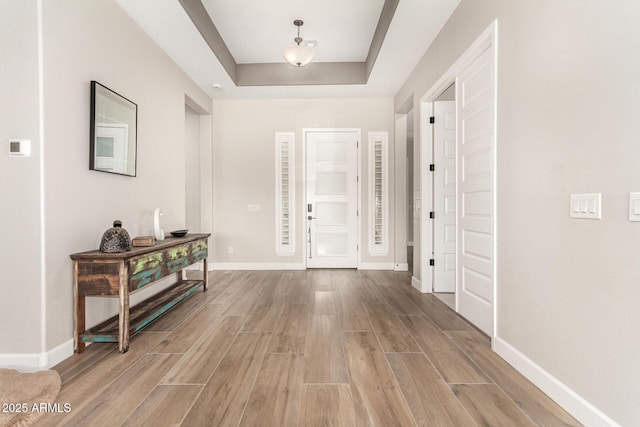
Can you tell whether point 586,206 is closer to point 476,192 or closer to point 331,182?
point 476,192

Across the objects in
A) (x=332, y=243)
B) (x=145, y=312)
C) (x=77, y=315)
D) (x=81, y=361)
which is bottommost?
(x=81, y=361)

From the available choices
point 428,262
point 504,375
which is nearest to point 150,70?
point 428,262

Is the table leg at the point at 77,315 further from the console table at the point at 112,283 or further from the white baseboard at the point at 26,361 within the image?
the white baseboard at the point at 26,361

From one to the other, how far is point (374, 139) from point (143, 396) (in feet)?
14.9

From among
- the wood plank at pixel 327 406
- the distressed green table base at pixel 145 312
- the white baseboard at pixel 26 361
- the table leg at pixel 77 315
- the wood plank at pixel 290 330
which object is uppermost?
the table leg at pixel 77 315

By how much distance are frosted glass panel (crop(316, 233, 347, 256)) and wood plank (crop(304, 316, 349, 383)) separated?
2458 mm

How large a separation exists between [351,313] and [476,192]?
5.14ft

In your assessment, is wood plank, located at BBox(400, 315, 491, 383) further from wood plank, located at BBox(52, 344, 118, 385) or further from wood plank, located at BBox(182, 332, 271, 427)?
wood plank, located at BBox(52, 344, 118, 385)

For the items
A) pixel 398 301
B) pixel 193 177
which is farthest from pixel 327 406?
pixel 193 177

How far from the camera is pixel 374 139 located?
17.2 ft

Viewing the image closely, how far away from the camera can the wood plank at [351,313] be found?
8.87 ft

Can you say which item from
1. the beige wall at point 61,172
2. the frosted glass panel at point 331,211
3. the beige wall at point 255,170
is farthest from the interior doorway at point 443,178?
the beige wall at point 61,172

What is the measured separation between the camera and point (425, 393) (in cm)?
173

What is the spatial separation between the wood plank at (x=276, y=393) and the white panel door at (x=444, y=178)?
2.34 metres
